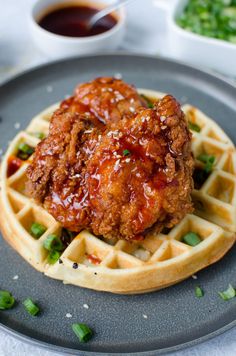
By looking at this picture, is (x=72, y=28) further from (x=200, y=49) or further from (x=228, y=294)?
(x=228, y=294)

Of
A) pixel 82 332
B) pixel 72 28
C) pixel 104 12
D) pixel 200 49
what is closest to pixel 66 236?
pixel 82 332

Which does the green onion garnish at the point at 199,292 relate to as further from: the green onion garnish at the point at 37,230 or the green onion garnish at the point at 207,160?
the green onion garnish at the point at 37,230

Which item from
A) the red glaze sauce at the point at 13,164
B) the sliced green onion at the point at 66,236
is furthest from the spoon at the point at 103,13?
the sliced green onion at the point at 66,236

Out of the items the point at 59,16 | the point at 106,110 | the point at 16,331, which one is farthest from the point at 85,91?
the point at 59,16

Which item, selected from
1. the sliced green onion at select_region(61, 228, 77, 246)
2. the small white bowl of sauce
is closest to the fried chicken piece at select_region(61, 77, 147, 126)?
the sliced green onion at select_region(61, 228, 77, 246)

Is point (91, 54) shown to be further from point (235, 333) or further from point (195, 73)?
point (235, 333)

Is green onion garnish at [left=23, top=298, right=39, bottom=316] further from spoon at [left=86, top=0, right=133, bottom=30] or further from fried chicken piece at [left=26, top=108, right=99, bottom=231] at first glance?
spoon at [left=86, top=0, right=133, bottom=30]
